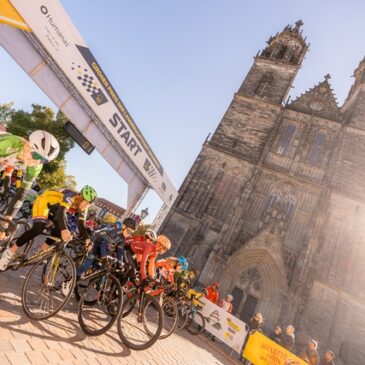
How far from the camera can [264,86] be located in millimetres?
22531

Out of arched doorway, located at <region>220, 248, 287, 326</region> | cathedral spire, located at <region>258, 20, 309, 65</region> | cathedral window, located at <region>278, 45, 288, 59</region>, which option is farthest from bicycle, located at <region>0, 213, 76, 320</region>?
cathedral window, located at <region>278, 45, 288, 59</region>

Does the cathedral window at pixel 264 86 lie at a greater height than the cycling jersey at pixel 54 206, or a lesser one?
greater

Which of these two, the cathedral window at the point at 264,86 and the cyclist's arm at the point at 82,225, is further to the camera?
the cathedral window at the point at 264,86

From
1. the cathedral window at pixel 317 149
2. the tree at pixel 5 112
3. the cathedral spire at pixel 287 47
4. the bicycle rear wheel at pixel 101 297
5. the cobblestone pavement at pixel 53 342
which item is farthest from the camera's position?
Result: the tree at pixel 5 112

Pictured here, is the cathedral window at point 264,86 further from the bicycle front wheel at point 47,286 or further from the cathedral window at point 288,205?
the bicycle front wheel at point 47,286

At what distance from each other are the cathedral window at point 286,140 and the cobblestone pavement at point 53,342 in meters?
17.8

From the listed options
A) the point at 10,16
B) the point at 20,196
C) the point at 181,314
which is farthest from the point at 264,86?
the point at 20,196

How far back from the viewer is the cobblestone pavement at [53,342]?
8.58ft

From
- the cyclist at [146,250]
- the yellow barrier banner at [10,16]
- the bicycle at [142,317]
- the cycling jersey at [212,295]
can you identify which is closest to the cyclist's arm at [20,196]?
the cyclist at [146,250]

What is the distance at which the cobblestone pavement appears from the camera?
262 centimetres

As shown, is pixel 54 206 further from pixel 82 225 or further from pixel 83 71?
pixel 83 71

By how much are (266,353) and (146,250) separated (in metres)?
5.49

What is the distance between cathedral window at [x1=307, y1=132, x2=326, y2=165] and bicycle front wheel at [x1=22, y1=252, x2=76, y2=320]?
18981 millimetres

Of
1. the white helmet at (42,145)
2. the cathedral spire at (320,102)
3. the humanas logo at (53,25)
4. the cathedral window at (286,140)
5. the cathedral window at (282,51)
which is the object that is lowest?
the white helmet at (42,145)
